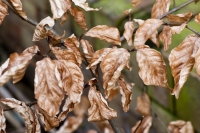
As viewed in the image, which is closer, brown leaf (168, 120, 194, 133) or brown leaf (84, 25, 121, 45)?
brown leaf (84, 25, 121, 45)

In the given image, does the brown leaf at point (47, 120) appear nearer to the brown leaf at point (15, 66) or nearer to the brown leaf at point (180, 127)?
the brown leaf at point (15, 66)

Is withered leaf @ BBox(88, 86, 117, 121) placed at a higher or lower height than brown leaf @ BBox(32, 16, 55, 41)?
lower

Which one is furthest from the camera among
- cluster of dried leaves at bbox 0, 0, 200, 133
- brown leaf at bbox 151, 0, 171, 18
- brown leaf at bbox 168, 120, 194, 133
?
brown leaf at bbox 168, 120, 194, 133

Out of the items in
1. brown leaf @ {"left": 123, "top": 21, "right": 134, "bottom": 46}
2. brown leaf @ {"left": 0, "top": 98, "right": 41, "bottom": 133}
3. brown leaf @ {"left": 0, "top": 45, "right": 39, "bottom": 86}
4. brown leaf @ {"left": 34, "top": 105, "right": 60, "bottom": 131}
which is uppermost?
brown leaf @ {"left": 0, "top": 45, "right": 39, "bottom": 86}

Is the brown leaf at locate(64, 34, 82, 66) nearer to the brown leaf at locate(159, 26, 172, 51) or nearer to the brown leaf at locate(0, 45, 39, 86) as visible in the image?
the brown leaf at locate(0, 45, 39, 86)

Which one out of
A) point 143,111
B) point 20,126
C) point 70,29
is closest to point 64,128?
point 143,111

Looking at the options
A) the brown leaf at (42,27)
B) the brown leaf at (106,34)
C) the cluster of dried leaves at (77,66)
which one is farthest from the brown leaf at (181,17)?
the brown leaf at (42,27)

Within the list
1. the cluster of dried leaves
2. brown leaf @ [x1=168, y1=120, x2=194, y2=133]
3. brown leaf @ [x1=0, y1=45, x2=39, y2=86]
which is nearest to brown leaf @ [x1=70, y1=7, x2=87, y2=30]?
the cluster of dried leaves

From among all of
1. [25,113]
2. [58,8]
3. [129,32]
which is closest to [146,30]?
[129,32]

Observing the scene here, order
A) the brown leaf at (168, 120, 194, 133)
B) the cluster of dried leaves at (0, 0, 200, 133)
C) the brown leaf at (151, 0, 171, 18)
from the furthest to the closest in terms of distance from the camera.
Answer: the brown leaf at (168, 120, 194, 133)
the brown leaf at (151, 0, 171, 18)
the cluster of dried leaves at (0, 0, 200, 133)
